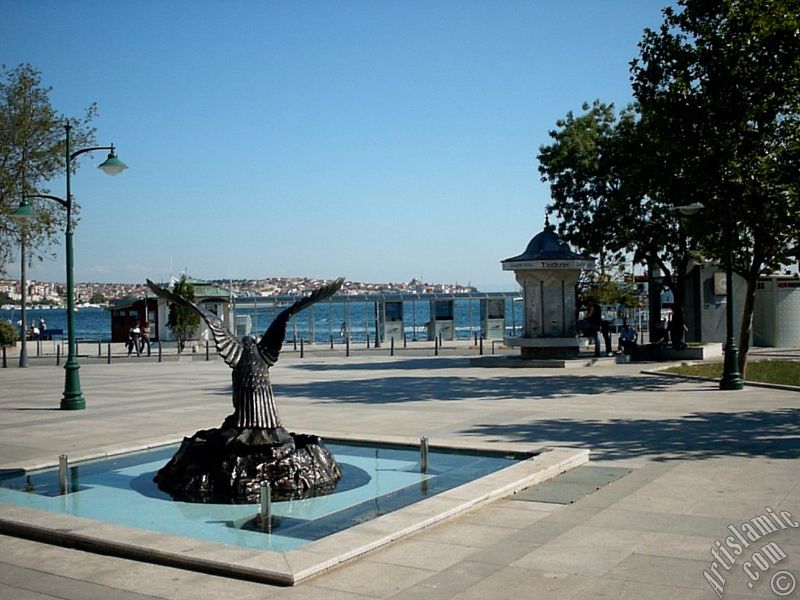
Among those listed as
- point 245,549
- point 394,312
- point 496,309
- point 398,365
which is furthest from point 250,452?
point 394,312

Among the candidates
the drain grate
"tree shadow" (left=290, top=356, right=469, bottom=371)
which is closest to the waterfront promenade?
the drain grate

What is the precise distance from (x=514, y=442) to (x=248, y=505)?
481cm

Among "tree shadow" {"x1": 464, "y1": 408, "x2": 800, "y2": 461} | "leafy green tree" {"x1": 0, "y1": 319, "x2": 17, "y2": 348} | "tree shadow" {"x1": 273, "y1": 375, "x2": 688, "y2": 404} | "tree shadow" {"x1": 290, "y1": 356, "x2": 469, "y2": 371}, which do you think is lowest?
"tree shadow" {"x1": 464, "y1": 408, "x2": 800, "y2": 461}

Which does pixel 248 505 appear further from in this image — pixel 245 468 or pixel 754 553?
pixel 754 553

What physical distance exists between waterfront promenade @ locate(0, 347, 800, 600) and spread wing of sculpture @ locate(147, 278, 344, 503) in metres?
2.21

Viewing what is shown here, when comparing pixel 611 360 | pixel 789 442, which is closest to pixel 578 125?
pixel 611 360

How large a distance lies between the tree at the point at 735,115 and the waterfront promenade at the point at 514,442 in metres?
3.95

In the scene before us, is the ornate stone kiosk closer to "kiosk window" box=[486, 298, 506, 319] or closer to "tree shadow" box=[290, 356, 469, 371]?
"tree shadow" box=[290, 356, 469, 371]

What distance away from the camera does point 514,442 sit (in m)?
12.9

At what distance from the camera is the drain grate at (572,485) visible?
30.7ft

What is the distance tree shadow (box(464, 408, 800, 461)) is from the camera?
1193 centimetres

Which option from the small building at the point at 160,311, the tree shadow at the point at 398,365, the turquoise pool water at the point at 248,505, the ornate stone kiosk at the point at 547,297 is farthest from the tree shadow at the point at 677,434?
the small building at the point at 160,311

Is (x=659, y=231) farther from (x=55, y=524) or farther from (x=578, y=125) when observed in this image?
(x=55, y=524)

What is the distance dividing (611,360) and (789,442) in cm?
1685
